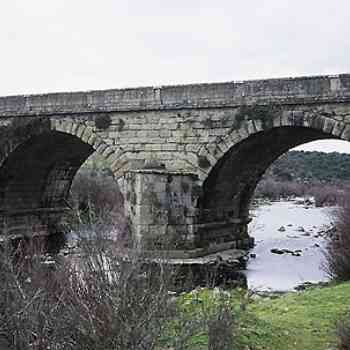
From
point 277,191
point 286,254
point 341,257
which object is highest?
point 277,191

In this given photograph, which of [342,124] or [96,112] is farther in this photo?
[96,112]

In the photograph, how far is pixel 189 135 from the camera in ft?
51.4

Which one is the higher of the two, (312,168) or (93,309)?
(312,168)

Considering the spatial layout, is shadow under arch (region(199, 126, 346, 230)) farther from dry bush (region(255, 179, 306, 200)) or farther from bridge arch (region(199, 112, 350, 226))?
dry bush (region(255, 179, 306, 200))

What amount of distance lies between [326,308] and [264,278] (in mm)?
6238

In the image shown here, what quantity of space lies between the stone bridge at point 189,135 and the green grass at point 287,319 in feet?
15.5

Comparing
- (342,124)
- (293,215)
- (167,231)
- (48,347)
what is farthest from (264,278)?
(293,215)

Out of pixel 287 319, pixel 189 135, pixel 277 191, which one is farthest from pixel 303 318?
pixel 277 191

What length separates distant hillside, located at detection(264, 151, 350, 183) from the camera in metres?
71.6

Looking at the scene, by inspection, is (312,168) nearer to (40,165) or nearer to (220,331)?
(40,165)

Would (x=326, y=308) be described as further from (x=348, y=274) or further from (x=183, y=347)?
(x=183, y=347)

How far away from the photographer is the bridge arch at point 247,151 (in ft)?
46.6

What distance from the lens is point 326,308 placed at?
8.07m

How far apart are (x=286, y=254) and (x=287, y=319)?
11.3 m
